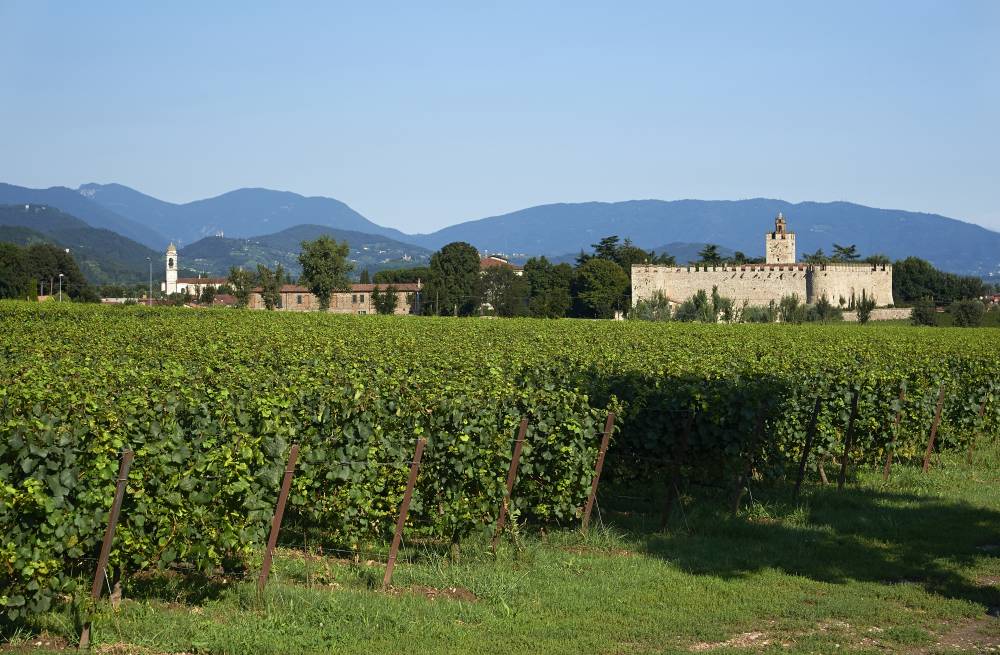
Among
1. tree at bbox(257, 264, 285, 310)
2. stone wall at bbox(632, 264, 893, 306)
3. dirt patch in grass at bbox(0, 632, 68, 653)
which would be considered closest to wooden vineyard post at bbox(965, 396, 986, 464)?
dirt patch in grass at bbox(0, 632, 68, 653)

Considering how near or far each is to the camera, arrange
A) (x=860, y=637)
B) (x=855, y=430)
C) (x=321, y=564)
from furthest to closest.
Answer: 1. (x=855, y=430)
2. (x=321, y=564)
3. (x=860, y=637)

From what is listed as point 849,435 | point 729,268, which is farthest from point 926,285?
point 849,435

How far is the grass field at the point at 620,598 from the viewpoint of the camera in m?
7.85

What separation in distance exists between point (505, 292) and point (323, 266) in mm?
25632

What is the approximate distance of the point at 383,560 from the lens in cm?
1032

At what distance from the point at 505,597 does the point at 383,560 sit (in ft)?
5.66

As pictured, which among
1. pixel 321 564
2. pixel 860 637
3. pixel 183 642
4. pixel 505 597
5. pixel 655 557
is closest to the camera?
pixel 183 642

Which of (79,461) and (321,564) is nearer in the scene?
(79,461)

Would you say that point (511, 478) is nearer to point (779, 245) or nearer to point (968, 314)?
point (968, 314)

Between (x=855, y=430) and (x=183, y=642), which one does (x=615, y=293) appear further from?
(x=183, y=642)

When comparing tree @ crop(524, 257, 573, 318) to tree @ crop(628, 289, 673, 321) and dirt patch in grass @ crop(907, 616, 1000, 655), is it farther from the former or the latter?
dirt patch in grass @ crop(907, 616, 1000, 655)

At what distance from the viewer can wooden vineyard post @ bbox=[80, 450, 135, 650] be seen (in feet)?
24.4

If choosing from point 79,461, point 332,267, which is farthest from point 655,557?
point 332,267

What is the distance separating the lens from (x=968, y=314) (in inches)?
3607
